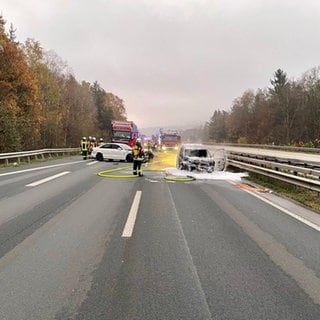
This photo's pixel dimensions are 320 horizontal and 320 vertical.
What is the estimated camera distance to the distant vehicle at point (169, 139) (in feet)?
178

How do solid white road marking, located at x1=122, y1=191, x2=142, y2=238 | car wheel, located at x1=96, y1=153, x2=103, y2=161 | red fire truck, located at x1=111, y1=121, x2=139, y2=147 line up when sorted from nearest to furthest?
solid white road marking, located at x1=122, y1=191, x2=142, y2=238
car wheel, located at x1=96, y1=153, x2=103, y2=161
red fire truck, located at x1=111, y1=121, x2=139, y2=147

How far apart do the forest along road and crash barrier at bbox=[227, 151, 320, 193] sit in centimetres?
256

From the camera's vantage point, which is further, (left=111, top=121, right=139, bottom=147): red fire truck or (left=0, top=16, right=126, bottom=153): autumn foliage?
(left=111, top=121, right=139, bottom=147): red fire truck

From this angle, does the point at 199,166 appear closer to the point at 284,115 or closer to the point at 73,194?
the point at 73,194

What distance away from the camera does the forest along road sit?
350 centimetres

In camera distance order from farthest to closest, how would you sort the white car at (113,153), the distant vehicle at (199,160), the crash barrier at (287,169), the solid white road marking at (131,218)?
the white car at (113,153), the distant vehicle at (199,160), the crash barrier at (287,169), the solid white road marking at (131,218)

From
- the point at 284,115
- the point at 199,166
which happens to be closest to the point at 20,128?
the point at 199,166

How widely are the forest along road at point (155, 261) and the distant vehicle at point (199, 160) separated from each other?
30.5 ft

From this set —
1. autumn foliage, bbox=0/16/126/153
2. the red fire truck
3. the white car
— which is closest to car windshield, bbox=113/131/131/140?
the red fire truck

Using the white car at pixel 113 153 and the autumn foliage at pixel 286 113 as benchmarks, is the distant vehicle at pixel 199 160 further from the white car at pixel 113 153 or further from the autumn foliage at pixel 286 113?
the autumn foliage at pixel 286 113

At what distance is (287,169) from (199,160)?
570 centimetres

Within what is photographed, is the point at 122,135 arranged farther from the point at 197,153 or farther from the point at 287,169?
the point at 287,169

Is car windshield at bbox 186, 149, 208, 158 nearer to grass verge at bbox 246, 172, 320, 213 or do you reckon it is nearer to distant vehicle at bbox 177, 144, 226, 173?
distant vehicle at bbox 177, 144, 226, 173

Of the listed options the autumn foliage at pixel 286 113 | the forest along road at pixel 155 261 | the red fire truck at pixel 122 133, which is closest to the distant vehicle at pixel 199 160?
the forest along road at pixel 155 261
